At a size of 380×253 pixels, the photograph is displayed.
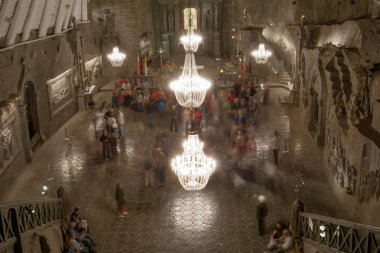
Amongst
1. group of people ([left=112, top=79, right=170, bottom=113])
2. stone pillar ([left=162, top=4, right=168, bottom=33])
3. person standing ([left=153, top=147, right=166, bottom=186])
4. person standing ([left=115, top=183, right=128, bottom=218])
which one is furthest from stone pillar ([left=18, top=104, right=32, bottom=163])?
stone pillar ([left=162, top=4, right=168, bottom=33])

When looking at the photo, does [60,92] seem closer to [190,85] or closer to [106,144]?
[106,144]

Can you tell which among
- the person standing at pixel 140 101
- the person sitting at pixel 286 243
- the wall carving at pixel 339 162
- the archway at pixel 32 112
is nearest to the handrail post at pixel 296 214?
the person sitting at pixel 286 243

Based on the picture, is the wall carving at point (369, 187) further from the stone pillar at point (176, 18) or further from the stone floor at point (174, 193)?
the stone pillar at point (176, 18)

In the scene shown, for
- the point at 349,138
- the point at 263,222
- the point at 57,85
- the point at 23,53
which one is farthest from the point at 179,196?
the point at 57,85

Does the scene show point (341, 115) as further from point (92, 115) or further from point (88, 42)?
point (88, 42)

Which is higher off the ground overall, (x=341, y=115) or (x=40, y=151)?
(x=341, y=115)

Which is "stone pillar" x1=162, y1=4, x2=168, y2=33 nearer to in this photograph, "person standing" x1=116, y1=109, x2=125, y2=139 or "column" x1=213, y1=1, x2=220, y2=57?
"column" x1=213, y1=1, x2=220, y2=57

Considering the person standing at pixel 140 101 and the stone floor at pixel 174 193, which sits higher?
the person standing at pixel 140 101

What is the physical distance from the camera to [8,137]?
12055 millimetres

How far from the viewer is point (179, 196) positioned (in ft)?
36.9

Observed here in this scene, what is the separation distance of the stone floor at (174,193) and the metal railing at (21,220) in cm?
153

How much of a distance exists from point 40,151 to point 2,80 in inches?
132

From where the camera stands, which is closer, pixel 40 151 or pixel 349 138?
pixel 349 138

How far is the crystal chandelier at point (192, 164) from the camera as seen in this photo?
783cm
